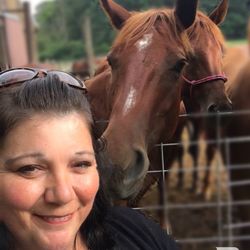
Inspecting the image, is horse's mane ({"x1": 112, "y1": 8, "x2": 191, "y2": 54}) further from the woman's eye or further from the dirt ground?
the dirt ground

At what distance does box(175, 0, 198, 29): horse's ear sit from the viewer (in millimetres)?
1544

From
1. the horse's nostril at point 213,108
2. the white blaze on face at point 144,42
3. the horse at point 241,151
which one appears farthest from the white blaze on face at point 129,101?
the horse at point 241,151

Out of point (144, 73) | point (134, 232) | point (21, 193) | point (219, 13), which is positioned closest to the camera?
point (21, 193)

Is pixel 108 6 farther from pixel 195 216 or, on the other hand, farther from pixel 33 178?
pixel 195 216

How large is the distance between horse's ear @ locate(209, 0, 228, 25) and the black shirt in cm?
71

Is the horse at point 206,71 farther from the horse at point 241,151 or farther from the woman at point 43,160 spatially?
the horse at point 241,151

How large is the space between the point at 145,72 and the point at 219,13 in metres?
0.32

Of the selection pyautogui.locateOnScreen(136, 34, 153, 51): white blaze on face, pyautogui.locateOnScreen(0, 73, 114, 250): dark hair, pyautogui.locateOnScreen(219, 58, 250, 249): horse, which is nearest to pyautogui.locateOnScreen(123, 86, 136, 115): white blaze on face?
pyautogui.locateOnScreen(136, 34, 153, 51): white blaze on face

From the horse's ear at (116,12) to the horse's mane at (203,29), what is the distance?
0.23 m

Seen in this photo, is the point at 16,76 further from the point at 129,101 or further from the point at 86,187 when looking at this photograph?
the point at 129,101

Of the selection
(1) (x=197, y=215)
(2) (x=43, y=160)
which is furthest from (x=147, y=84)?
(1) (x=197, y=215)

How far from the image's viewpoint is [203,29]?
1590 millimetres

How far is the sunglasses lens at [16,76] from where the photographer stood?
104cm

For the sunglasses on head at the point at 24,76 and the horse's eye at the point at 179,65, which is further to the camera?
the horse's eye at the point at 179,65
